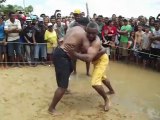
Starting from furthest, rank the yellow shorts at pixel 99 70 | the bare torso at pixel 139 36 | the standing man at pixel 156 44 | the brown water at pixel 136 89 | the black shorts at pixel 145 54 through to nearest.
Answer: the bare torso at pixel 139 36
the black shorts at pixel 145 54
the standing man at pixel 156 44
the brown water at pixel 136 89
the yellow shorts at pixel 99 70

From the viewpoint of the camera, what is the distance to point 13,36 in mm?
10539

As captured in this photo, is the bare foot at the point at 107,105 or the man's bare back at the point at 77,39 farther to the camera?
the bare foot at the point at 107,105

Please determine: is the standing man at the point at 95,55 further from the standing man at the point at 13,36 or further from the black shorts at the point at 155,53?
the black shorts at the point at 155,53

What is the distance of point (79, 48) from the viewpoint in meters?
6.62

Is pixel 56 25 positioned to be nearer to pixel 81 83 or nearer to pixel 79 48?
pixel 81 83

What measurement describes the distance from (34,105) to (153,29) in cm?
598

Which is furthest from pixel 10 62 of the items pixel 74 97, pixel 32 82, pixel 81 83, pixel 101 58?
pixel 101 58

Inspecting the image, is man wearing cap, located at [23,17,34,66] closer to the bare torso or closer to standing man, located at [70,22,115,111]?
the bare torso

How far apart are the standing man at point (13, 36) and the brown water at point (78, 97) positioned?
21.9 inches

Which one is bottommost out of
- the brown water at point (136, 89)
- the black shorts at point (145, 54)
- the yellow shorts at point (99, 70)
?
the brown water at point (136, 89)

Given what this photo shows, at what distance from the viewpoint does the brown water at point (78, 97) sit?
21.9 feet

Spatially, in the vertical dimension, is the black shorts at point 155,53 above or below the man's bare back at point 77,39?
below

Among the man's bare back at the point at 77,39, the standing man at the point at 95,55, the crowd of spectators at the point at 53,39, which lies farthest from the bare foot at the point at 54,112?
the crowd of spectators at the point at 53,39

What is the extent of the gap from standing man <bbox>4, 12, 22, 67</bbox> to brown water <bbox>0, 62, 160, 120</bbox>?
0.56 meters
